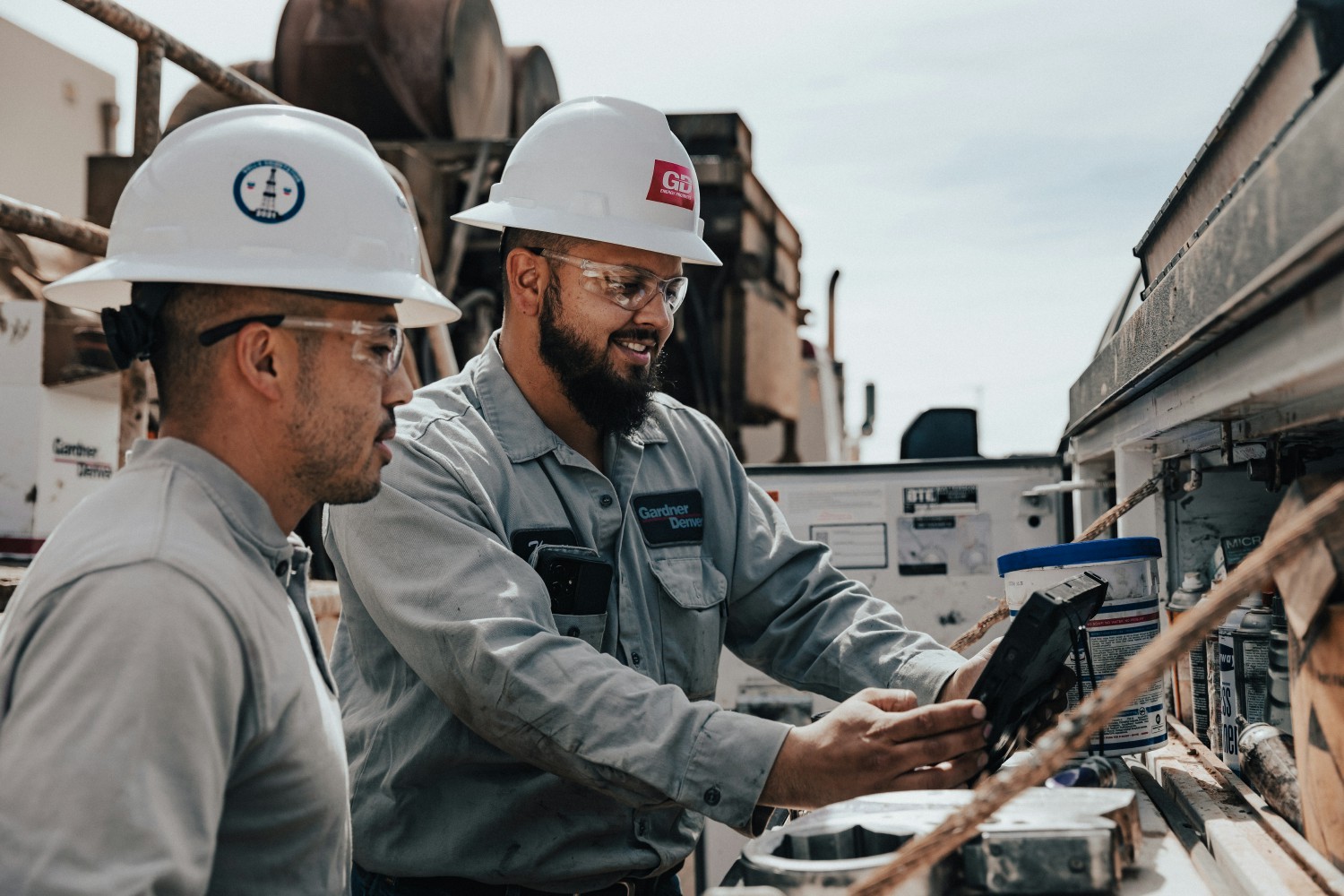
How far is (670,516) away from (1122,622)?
79 centimetres

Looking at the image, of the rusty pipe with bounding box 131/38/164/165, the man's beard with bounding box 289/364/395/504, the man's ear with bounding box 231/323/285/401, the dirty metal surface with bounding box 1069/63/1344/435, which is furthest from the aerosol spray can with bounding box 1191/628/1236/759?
the rusty pipe with bounding box 131/38/164/165

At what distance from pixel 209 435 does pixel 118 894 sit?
0.54 m

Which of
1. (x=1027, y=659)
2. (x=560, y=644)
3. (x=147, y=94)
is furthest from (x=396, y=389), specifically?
(x=147, y=94)

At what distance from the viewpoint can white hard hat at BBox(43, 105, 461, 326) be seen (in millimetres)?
1457

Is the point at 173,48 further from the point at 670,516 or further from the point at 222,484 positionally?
the point at 222,484

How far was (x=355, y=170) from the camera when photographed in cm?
158

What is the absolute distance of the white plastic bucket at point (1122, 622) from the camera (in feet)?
5.94

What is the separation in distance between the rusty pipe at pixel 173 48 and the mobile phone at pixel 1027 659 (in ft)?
8.27

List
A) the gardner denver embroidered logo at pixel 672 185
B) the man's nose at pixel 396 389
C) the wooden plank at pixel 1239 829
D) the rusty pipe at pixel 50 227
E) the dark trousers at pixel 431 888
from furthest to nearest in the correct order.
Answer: the rusty pipe at pixel 50 227
the gardner denver embroidered logo at pixel 672 185
the dark trousers at pixel 431 888
the man's nose at pixel 396 389
the wooden plank at pixel 1239 829

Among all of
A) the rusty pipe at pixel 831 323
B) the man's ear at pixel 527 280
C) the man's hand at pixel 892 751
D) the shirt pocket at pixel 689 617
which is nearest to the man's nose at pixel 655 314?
the man's ear at pixel 527 280

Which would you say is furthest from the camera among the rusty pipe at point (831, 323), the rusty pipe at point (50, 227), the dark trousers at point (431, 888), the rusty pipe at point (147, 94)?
the rusty pipe at point (831, 323)

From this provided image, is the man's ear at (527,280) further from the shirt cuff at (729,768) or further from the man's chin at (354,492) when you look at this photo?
the shirt cuff at (729,768)

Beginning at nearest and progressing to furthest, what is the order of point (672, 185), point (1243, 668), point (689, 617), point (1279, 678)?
point (1279, 678)
point (1243, 668)
point (689, 617)
point (672, 185)

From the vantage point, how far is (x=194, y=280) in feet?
4.68
